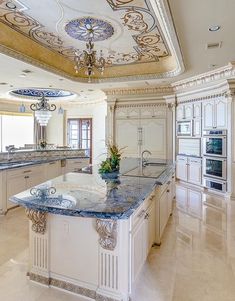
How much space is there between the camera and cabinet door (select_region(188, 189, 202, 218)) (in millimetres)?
4422

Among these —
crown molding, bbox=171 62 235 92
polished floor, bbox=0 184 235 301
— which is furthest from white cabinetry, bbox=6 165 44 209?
crown molding, bbox=171 62 235 92

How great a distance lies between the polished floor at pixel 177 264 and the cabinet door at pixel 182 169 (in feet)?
8.83

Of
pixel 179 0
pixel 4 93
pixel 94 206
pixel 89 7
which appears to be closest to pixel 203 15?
pixel 179 0

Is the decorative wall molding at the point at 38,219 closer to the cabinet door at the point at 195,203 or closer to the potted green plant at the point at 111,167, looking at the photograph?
the potted green plant at the point at 111,167

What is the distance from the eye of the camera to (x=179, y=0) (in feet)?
8.76

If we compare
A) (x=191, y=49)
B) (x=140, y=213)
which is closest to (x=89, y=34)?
(x=191, y=49)

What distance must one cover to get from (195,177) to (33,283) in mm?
5343

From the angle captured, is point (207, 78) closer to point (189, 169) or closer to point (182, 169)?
point (189, 169)

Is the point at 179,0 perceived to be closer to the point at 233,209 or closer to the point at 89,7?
the point at 89,7

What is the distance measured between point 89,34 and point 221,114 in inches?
Answer: 148

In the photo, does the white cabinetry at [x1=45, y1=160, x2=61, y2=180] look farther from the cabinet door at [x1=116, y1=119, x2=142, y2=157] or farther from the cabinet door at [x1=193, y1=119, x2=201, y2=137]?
the cabinet door at [x1=193, y1=119, x2=201, y2=137]

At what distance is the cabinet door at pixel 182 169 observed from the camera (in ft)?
22.9

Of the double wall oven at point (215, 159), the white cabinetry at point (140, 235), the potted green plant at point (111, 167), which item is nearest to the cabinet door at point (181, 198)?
the double wall oven at point (215, 159)

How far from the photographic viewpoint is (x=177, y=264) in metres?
2.64
